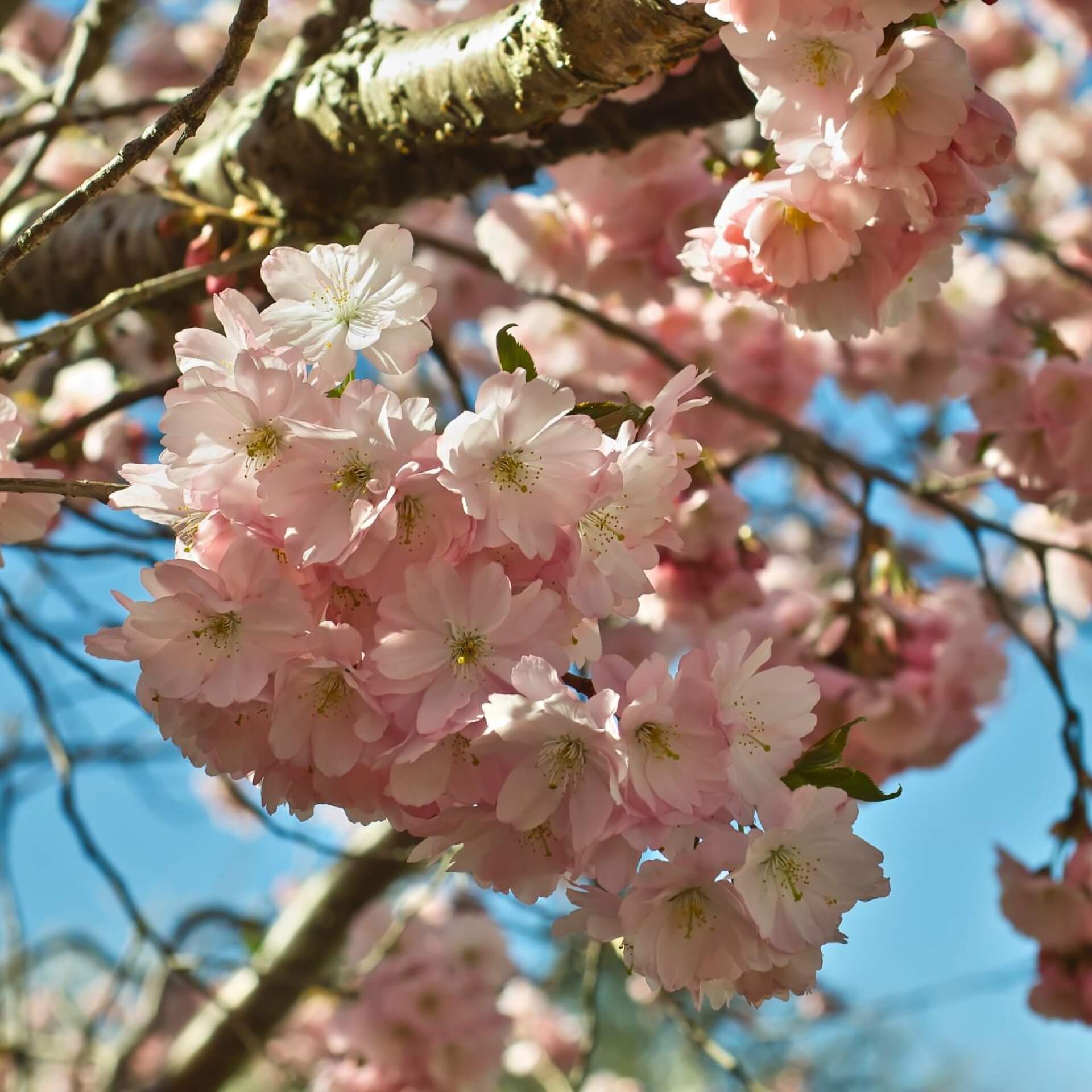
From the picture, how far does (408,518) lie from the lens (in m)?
0.70

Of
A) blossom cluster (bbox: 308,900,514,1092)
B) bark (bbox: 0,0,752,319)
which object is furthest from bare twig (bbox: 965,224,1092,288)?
blossom cluster (bbox: 308,900,514,1092)

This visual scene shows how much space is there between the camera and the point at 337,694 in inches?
27.5

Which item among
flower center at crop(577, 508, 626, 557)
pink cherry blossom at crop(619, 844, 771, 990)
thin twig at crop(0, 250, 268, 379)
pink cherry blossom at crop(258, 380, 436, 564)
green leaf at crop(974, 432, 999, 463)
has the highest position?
green leaf at crop(974, 432, 999, 463)

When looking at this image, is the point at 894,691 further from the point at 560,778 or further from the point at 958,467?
the point at 958,467

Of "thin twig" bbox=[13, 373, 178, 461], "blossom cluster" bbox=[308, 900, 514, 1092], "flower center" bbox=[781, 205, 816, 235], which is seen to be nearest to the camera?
"flower center" bbox=[781, 205, 816, 235]

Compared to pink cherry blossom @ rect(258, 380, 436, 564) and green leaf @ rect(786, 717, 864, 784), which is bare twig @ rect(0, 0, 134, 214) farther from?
green leaf @ rect(786, 717, 864, 784)

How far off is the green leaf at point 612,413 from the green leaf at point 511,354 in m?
0.04

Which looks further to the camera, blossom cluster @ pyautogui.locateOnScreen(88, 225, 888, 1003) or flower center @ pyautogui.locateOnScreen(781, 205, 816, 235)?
flower center @ pyautogui.locateOnScreen(781, 205, 816, 235)

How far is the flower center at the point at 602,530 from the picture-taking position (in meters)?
0.72

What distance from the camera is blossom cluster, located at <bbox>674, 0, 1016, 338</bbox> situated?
0.76 meters

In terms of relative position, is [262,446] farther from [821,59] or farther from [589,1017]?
[589,1017]

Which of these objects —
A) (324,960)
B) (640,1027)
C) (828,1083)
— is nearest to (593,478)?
(324,960)

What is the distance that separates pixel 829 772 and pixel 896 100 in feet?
1.50

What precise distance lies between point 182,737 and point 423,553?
188 millimetres
